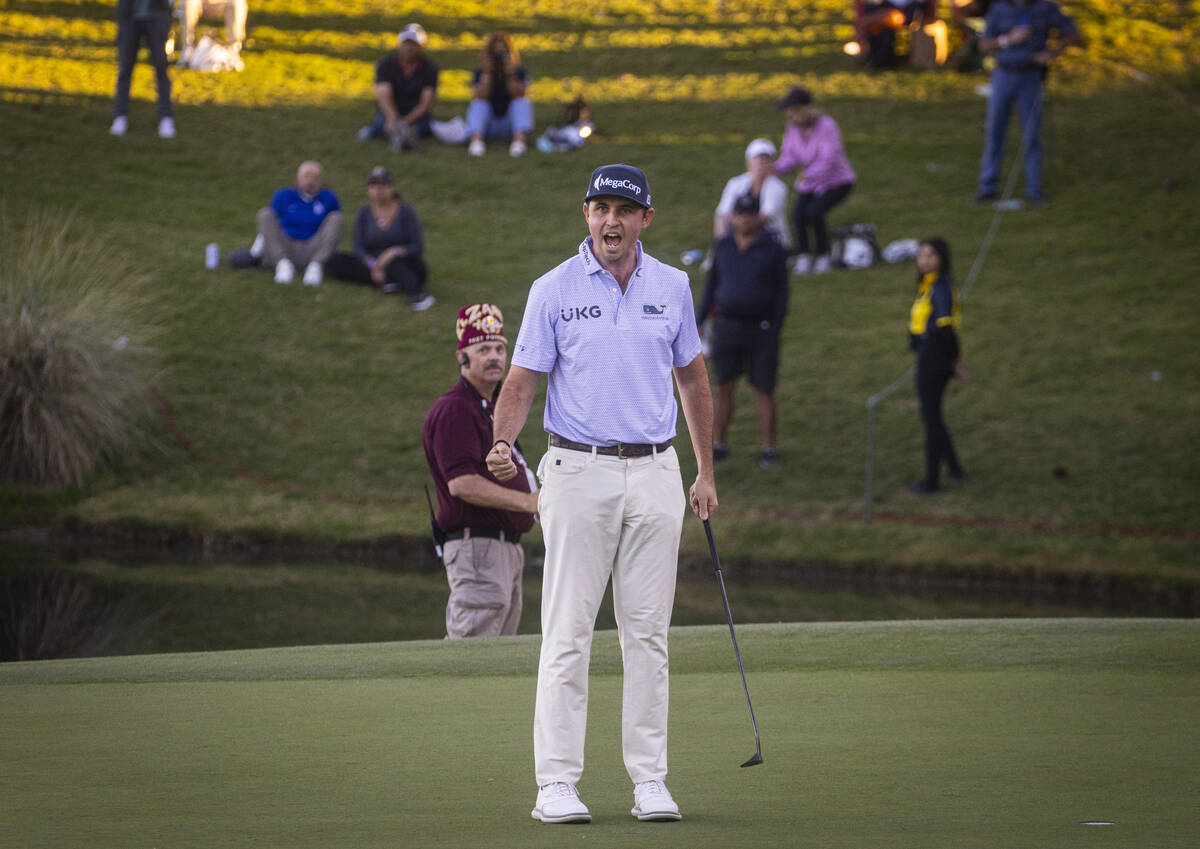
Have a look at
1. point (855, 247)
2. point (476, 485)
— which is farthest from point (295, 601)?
point (855, 247)

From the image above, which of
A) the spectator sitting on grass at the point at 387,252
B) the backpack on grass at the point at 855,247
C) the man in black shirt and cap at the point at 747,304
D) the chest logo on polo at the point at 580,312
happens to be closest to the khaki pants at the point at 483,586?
the chest logo on polo at the point at 580,312

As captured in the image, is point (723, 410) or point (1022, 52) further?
point (1022, 52)

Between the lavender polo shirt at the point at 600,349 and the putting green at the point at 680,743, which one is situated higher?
the lavender polo shirt at the point at 600,349

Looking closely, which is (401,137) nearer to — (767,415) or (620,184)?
(767,415)

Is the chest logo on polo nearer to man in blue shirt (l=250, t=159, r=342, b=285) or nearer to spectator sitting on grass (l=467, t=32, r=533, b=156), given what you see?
man in blue shirt (l=250, t=159, r=342, b=285)

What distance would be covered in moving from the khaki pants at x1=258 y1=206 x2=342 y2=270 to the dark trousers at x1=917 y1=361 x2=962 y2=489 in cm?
721

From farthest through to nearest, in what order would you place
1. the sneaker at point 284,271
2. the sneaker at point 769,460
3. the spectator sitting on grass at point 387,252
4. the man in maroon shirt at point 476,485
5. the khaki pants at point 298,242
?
the sneaker at point 284,271 < the khaki pants at point 298,242 < the spectator sitting on grass at point 387,252 < the sneaker at point 769,460 < the man in maroon shirt at point 476,485

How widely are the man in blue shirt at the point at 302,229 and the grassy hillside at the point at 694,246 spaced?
0.41 m

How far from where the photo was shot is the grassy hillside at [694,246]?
14.1m

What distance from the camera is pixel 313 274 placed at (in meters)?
18.1

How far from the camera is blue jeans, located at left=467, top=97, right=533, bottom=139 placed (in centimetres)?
2292

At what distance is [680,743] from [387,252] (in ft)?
41.9

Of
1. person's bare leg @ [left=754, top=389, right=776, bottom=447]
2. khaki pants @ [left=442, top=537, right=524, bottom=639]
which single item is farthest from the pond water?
khaki pants @ [left=442, top=537, right=524, bottom=639]

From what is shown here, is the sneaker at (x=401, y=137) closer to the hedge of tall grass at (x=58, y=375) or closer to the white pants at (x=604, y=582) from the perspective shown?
the hedge of tall grass at (x=58, y=375)
